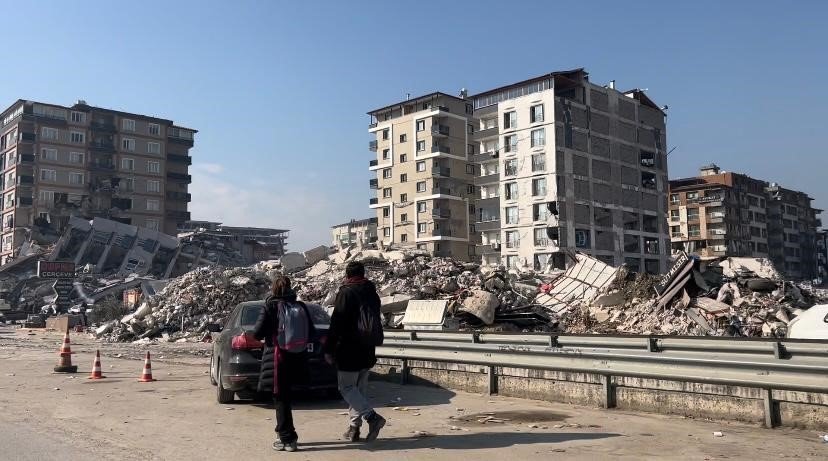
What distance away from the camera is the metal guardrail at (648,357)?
6.93 metres

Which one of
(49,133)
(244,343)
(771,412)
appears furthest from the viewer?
(49,133)

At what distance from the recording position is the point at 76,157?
95.5 meters

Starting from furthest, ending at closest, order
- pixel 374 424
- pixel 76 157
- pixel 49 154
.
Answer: pixel 76 157
pixel 49 154
pixel 374 424

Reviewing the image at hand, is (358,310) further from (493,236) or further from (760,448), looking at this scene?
(493,236)

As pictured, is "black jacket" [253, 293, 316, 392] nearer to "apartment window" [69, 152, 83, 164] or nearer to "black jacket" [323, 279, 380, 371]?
"black jacket" [323, 279, 380, 371]

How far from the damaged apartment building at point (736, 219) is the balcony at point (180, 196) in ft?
248

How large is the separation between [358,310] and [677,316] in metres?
18.3

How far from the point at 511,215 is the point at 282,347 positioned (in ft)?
235

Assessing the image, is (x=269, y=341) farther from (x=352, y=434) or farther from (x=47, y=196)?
(x=47, y=196)

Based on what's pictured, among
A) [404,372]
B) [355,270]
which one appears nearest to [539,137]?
[404,372]

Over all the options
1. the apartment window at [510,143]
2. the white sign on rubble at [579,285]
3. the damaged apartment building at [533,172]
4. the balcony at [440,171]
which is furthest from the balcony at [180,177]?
the white sign on rubble at [579,285]

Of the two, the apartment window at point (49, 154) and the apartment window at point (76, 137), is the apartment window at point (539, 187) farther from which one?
the apartment window at point (49, 154)

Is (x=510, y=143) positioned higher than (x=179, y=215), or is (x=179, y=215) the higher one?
(x=510, y=143)

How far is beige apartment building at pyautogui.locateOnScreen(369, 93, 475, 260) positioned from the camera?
88.3 metres
